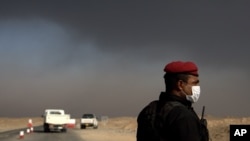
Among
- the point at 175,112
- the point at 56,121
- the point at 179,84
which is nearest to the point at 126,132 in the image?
the point at 56,121

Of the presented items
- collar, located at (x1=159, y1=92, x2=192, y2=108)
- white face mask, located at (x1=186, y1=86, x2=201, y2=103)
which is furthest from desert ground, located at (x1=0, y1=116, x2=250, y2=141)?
white face mask, located at (x1=186, y1=86, x2=201, y2=103)

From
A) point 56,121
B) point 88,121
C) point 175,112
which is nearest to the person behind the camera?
point 175,112

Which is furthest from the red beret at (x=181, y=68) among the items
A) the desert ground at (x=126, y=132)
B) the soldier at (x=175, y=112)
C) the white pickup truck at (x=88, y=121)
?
the white pickup truck at (x=88, y=121)

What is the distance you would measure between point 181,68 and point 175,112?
0.39 m

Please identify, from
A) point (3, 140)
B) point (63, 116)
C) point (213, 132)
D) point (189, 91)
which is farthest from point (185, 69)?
point (63, 116)

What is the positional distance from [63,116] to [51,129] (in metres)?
2.50

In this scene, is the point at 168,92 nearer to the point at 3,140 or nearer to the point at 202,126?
the point at 202,126

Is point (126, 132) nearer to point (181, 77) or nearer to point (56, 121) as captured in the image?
point (56, 121)

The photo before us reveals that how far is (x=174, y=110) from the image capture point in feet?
12.4

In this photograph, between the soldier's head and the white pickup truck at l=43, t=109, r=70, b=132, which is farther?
the white pickup truck at l=43, t=109, r=70, b=132

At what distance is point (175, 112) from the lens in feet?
12.4

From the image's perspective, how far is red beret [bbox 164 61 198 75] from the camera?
156 inches

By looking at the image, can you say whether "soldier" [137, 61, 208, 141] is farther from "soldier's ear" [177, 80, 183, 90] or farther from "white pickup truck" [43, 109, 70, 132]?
"white pickup truck" [43, 109, 70, 132]

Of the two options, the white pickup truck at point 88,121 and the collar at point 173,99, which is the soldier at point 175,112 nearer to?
the collar at point 173,99
